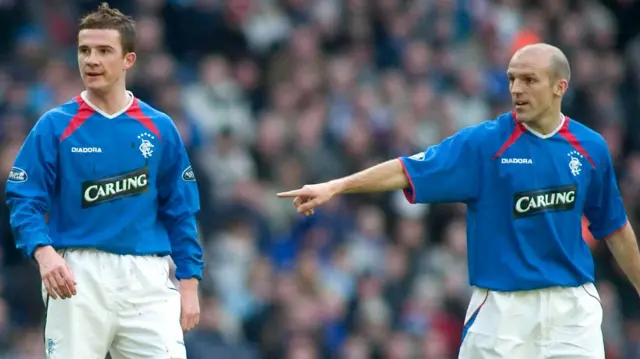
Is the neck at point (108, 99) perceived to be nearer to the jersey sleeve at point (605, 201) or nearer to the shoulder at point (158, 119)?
the shoulder at point (158, 119)

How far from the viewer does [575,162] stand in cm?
913

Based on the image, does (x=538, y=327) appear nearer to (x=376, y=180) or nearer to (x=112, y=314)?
(x=376, y=180)

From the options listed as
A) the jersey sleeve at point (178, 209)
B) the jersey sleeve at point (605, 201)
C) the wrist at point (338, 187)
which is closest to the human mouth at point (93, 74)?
the jersey sleeve at point (178, 209)

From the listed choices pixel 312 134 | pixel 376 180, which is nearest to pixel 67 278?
pixel 376 180

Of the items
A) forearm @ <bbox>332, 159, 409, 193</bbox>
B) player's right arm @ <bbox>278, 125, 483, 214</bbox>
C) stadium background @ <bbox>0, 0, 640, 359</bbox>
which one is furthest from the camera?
stadium background @ <bbox>0, 0, 640, 359</bbox>

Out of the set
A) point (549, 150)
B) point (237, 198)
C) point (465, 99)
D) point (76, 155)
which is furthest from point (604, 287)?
point (76, 155)

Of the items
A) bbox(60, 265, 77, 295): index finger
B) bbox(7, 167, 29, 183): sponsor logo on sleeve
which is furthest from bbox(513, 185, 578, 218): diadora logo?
bbox(7, 167, 29, 183): sponsor logo on sleeve

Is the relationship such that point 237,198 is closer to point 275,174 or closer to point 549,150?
point 275,174

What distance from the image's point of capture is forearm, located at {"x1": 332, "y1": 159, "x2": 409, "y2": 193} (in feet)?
28.6

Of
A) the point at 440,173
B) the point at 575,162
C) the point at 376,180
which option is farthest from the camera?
the point at 575,162

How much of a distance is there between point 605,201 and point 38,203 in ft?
10.7

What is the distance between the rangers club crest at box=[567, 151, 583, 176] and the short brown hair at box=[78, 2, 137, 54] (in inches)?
Result: 101

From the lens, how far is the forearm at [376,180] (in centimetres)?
870

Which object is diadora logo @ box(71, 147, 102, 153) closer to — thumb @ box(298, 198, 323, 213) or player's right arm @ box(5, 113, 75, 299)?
player's right arm @ box(5, 113, 75, 299)
